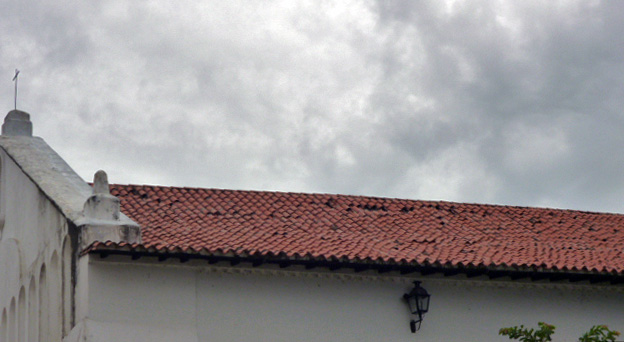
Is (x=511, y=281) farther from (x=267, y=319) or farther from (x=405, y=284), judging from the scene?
(x=267, y=319)

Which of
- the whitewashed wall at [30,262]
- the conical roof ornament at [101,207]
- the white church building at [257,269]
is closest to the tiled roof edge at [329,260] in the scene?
the white church building at [257,269]

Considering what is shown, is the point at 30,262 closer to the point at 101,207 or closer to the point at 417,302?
the point at 101,207

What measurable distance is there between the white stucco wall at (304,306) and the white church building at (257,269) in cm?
2

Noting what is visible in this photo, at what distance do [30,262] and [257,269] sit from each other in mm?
3822

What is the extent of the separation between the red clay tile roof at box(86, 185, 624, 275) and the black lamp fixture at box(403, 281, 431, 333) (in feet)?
1.65

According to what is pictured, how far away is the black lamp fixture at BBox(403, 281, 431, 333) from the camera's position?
15.1m

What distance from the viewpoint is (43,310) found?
15102 millimetres

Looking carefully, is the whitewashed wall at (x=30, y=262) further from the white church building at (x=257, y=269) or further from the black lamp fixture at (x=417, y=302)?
the black lamp fixture at (x=417, y=302)

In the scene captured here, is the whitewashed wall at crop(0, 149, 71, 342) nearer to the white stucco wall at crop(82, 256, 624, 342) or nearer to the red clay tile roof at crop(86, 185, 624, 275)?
the white stucco wall at crop(82, 256, 624, 342)

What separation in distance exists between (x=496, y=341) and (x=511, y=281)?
959 mm

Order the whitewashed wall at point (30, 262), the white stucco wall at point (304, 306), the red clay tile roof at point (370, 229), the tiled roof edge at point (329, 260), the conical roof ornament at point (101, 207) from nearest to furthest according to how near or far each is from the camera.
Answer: the tiled roof edge at point (329, 260), the white stucco wall at point (304, 306), the conical roof ornament at point (101, 207), the whitewashed wall at point (30, 262), the red clay tile roof at point (370, 229)

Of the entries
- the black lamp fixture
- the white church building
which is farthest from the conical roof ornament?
the black lamp fixture

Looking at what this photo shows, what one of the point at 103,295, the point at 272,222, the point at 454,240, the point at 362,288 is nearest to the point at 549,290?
the point at 454,240

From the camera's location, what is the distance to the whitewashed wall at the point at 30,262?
14.6 metres
